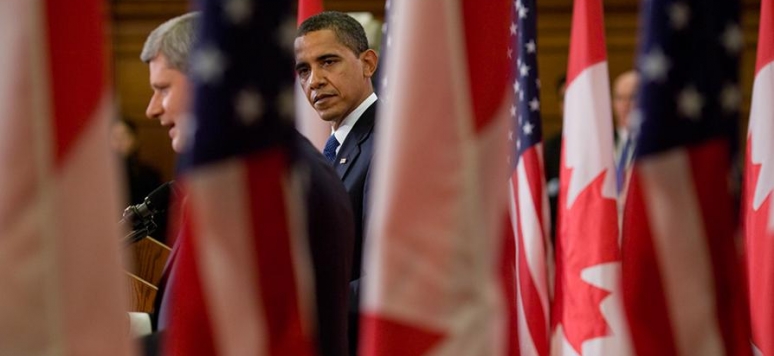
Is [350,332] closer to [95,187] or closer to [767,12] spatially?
[767,12]

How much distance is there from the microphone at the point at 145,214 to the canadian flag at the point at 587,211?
117 centimetres

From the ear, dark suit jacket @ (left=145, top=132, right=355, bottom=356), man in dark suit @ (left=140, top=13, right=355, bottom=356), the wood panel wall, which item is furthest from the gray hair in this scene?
the wood panel wall

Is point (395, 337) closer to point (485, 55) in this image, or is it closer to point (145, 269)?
point (485, 55)

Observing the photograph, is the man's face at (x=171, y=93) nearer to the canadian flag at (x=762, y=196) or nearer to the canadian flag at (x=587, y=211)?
the canadian flag at (x=587, y=211)

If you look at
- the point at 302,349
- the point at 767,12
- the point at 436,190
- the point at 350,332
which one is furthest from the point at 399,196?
the point at 767,12

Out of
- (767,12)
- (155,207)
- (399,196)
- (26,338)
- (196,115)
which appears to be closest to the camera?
(26,338)

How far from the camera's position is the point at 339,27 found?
3.95 m

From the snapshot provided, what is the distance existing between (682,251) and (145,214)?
1672 mm

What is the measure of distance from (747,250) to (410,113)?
2085mm

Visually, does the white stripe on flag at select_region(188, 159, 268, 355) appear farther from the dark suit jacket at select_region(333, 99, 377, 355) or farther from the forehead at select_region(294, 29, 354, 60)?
the forehead at select_region(294, 29, 354, 60)

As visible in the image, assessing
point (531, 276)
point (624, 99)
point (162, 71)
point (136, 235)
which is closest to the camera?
point (162, 71)

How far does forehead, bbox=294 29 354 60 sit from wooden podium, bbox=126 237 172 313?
30.0 inches

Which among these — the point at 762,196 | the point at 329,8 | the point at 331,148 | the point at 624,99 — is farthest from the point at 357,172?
the point at 329,8

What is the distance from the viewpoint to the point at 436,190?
1908 mm
